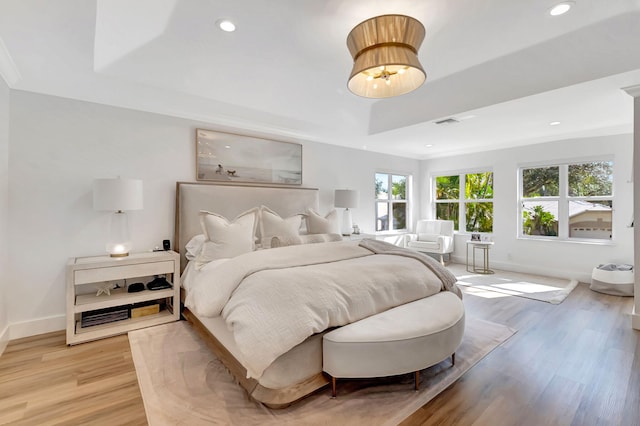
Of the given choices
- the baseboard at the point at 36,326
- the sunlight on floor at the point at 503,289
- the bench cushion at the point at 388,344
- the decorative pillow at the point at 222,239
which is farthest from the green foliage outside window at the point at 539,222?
the baseboard at the point at 36,326

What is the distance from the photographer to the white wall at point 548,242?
14.6 ft

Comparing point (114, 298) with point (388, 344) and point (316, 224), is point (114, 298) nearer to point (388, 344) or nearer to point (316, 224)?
point (316, 224)

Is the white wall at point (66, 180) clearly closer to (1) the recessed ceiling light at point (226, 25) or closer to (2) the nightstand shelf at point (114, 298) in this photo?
(2) the nightstand shelf at point (114, 298)

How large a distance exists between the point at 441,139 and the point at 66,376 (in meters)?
5.64

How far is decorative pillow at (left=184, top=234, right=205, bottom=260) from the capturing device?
315 cm

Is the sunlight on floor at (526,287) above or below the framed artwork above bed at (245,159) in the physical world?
below

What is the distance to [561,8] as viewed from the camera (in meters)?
2.24

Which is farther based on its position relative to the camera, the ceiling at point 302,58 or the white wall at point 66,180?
the white wall at point 66,180

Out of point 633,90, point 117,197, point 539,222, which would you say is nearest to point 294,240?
point 117,197

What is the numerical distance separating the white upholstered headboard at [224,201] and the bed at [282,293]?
0.05ft

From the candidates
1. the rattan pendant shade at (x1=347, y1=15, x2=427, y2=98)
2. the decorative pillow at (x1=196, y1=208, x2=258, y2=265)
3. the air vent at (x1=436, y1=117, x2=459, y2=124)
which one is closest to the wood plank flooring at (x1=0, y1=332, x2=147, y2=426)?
the decorative pillow at (x1=196, y1=208, x2=258, y2=265)

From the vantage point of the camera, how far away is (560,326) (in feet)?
9.80

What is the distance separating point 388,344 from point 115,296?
2637 mm

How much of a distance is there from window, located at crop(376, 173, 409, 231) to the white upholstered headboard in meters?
2.20
